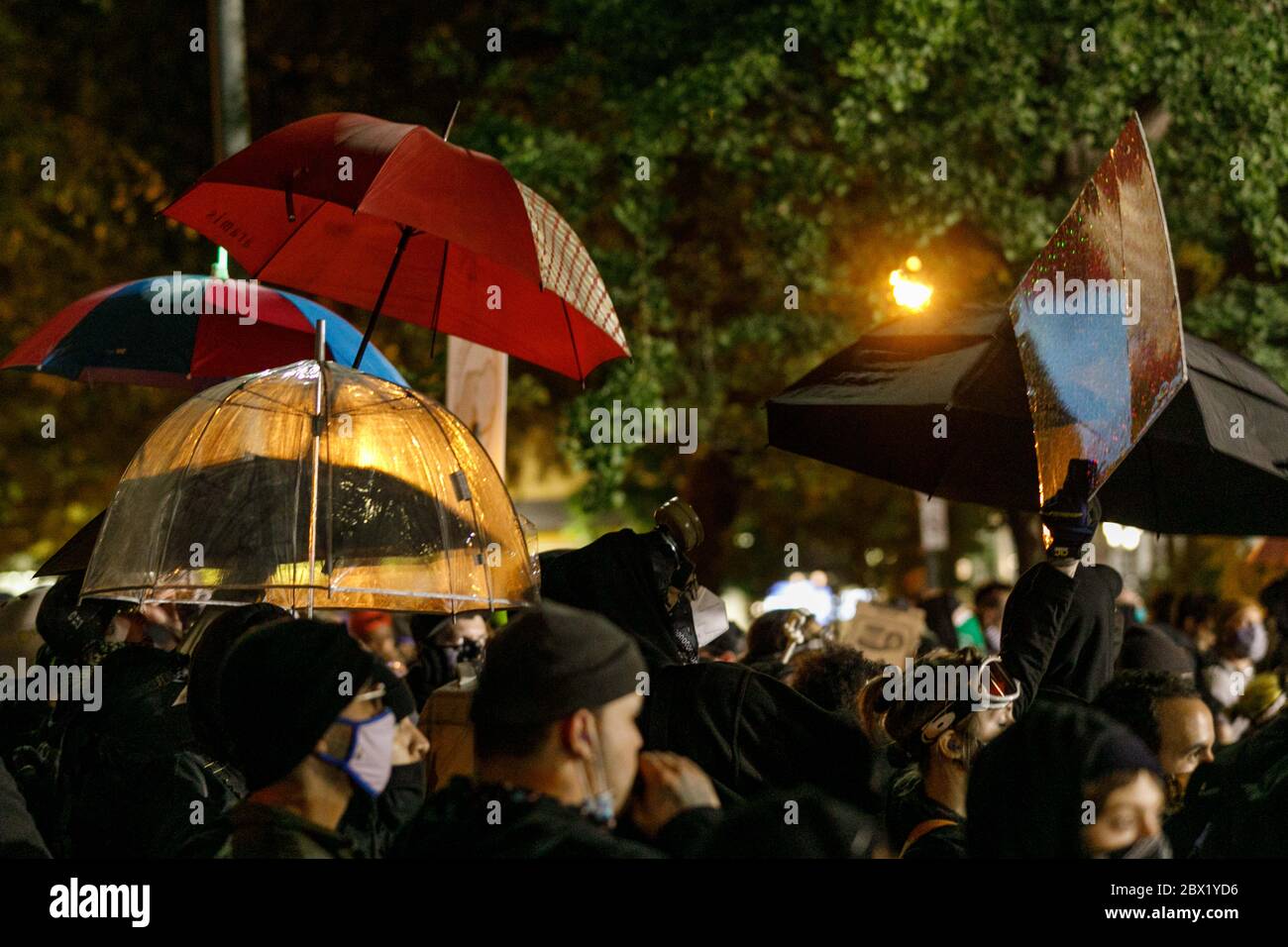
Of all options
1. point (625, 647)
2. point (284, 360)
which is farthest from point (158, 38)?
point (625, 647)

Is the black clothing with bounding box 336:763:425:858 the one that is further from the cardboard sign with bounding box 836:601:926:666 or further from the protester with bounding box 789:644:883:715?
the cardboard sign with bounding box 836:601:926:666

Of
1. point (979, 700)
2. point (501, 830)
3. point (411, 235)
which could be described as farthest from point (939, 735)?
point (411, 235)

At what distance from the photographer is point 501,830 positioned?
2.82m

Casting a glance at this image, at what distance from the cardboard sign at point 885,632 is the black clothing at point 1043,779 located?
6.27 meters

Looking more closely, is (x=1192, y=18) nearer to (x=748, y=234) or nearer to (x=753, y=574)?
(x=748, y=234)

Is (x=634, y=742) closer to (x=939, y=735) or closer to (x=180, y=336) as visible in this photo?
(x=939, y=735)

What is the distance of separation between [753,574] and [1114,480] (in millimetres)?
31962

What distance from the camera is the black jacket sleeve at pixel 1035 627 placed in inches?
194

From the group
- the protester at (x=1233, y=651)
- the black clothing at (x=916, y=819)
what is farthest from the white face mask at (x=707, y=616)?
the protester at (x=1233, y=651)

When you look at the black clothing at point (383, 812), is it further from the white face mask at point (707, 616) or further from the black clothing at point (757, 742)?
the white face mask at point (707, 616)

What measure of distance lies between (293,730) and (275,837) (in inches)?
8.1

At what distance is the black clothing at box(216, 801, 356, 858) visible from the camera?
3.14 metres

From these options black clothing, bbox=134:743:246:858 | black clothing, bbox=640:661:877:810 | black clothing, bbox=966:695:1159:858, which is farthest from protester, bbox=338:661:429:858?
black clothing, bbox=966:695:1159:858
